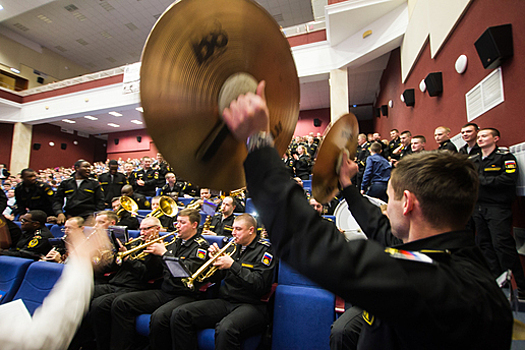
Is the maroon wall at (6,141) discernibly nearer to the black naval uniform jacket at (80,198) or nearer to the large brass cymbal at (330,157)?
the black naval uniform jacket at (80,198)

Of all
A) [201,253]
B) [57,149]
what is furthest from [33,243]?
[57,149]

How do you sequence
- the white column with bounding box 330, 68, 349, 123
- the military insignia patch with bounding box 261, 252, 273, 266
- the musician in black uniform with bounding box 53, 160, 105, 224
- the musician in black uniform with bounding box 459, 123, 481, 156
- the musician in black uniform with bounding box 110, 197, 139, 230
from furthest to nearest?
the white column with bounding box 330, 68, 349, 123 < the musician in black uniform with bounding box 53, 160, 105, 224 < the musician in black uniform with bounding box 110, 197, 139, 230 < the musician in black uniform with bounding box 459, 123, 481, 156 < the military insignia patch with bounding box 261, 252, 273, 266

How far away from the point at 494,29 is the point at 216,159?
11.4 feet

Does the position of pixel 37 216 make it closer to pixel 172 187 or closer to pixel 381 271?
pixel 172 187

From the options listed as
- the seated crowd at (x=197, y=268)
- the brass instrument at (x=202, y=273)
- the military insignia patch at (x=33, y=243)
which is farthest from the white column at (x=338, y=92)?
the military insignia patch at (x=33, y=243)

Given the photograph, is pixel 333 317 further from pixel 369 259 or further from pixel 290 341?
pixel 369 259

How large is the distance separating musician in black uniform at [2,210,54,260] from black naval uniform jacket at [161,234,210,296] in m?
1.83

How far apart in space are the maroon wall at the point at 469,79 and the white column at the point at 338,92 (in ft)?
5.13

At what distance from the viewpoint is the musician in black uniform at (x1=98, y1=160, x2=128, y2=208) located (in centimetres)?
634

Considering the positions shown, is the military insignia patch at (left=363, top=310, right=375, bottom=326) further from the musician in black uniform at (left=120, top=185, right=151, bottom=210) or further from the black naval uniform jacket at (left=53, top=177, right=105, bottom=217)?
the musician in black uniform at (left=120, top=185, right=151, bottom=210)

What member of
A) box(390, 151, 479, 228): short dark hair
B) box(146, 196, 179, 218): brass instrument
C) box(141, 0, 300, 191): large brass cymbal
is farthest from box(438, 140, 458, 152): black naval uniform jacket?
box(146, 196, 179, 218): brass instrument

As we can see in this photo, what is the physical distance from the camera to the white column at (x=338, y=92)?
7516mm

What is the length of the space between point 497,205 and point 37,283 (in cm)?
437

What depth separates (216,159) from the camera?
66 cm
